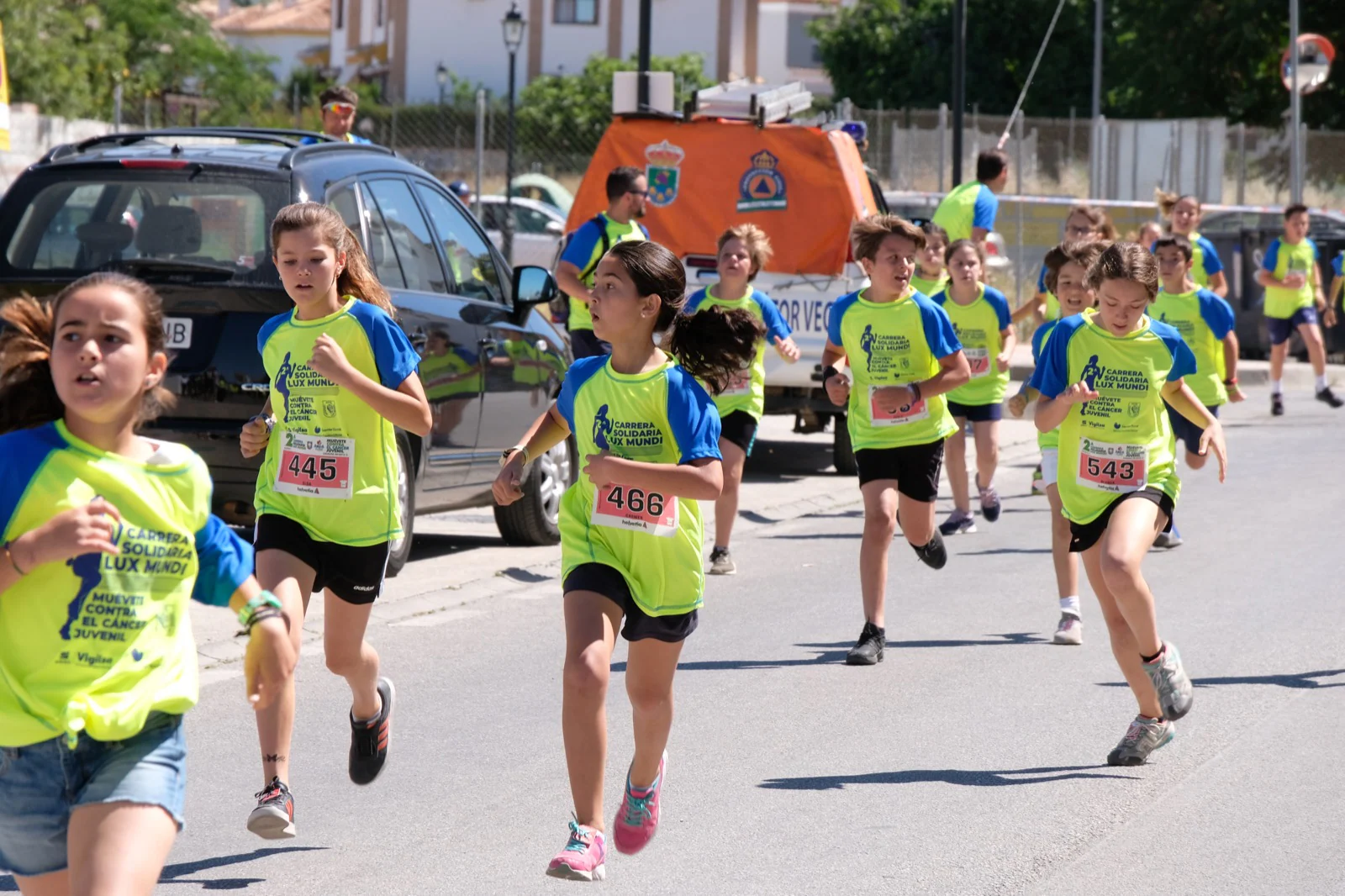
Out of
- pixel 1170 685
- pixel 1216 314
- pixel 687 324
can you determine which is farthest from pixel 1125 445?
pixel 1216 314

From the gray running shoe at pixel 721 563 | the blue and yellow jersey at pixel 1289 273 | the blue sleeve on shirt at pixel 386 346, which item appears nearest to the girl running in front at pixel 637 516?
the blue sleeve on shirt at pixel 386 346

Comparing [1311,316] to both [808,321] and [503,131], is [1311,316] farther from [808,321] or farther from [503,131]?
[503,131]

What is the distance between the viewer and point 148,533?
3.49 m

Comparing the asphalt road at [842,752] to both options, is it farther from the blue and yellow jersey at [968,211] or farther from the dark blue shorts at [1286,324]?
the dark blue shorts at [1286,324]

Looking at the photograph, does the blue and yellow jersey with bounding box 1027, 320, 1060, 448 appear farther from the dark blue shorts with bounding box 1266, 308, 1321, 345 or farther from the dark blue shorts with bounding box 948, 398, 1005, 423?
the dark blue shorts with bounding box 1266, 308, 1321, 345

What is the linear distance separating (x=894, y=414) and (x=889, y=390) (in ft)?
0.85

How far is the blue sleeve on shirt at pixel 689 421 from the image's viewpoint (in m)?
4.91

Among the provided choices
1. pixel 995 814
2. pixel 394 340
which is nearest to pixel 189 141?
pixel 394 340

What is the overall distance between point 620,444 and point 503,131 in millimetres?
47476

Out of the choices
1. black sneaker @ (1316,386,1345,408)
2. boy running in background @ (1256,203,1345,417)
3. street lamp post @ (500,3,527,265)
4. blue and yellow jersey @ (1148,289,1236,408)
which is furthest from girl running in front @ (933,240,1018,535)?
street lamp post @ (500,3,527,265)

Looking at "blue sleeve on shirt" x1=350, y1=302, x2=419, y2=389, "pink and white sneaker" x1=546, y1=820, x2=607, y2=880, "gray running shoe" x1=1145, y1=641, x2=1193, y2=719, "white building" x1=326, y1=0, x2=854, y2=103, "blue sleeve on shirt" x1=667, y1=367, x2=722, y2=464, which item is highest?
"white building" x1=326, y1=0, x2=854, y2=103

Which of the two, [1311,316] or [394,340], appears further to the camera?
[1311,316]

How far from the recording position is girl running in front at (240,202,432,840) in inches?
213

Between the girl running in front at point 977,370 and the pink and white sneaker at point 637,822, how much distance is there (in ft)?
20.8
